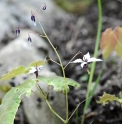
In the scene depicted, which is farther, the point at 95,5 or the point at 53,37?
the point at 95,5

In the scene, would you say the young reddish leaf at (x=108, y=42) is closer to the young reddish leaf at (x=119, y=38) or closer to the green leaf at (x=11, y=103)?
the young reddish leaf at (x=119, y=38)

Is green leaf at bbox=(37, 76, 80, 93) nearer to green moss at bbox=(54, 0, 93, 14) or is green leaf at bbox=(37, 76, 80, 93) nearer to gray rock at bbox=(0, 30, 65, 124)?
gray rock at bbox=(0, 30, 65, 124)

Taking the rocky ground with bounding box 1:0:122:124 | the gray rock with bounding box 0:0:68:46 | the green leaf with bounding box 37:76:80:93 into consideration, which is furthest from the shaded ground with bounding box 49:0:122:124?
the green leaf with bounding box 37:76:80:93

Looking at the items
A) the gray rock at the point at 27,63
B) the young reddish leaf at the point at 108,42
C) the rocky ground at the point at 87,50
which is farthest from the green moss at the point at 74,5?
the young reddish leaf at the point at 108,42

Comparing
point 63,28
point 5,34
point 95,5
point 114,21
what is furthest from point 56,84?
point 95,5

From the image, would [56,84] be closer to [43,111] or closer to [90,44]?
[43,111]

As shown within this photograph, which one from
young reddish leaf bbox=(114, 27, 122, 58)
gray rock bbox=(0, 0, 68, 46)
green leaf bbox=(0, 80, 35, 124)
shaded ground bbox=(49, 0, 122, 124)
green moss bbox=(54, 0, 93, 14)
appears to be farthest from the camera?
green moss bbox=(54, 0, 93, 14)
